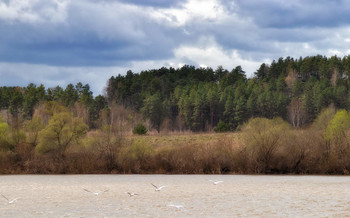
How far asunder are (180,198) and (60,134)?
21814mm

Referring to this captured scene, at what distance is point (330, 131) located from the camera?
40.5m

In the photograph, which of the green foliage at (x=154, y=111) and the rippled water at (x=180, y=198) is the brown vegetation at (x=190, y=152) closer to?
the rippled water at (x=180, y=198)

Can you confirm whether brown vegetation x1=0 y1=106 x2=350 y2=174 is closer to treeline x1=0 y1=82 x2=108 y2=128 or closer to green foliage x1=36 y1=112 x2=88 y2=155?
green foliage x1=36 y1=112 x2=88 y2=155

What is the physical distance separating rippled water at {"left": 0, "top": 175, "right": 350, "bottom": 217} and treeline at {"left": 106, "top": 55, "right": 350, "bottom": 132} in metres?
59.8

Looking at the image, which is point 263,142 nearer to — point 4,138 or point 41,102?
point 4,138

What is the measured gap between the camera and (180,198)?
2444 centimetres

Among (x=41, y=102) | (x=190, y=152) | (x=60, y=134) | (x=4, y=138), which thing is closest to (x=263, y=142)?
(x=190, y=152)

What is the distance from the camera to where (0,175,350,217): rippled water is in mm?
19734

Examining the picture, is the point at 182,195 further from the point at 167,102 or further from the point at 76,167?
the point at 167,102

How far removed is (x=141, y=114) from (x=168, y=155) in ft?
326

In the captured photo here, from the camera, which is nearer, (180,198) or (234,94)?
(180,198)

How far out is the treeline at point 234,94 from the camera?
123625 mm

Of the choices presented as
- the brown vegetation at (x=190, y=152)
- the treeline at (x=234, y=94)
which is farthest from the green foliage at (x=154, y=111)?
the brown vegetation at (x=190, y=152)

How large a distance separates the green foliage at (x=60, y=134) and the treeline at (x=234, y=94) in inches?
1975
